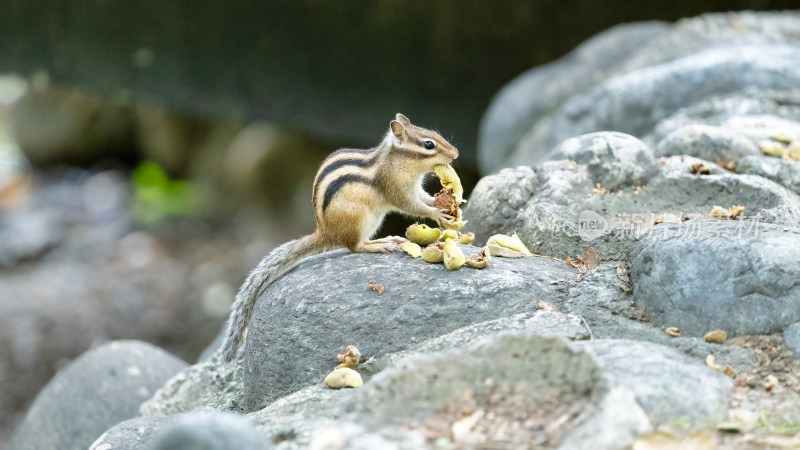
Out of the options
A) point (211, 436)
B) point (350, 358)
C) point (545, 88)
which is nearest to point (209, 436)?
point (211, 436)

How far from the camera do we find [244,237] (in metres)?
13.6

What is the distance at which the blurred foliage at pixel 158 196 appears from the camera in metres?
14.2

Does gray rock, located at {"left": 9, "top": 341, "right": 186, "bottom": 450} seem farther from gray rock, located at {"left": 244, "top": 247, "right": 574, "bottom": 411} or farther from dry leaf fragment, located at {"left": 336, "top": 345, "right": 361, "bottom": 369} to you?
dry leaf fragment, located at {"left": 336, "top": 345, "right": 361, "bottom": 369}

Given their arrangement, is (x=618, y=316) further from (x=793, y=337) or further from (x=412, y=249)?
(x=412, y=249)

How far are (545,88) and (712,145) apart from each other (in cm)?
417

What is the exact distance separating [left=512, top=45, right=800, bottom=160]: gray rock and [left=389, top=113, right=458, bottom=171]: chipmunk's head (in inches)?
119

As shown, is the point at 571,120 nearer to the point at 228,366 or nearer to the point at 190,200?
the point at 228,366

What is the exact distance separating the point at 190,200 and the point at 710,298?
467 inches

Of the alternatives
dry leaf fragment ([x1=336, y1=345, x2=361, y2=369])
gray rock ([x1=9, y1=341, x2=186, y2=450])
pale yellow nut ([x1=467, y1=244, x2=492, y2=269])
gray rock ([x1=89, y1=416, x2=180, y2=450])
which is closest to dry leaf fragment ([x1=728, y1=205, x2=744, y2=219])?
pale yellow nut ([x1=467, y1=244, x2=492, y2=269])

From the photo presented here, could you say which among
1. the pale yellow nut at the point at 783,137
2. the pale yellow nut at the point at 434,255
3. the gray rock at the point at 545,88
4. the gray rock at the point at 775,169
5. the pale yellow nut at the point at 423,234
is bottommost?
the gray rock at the point at 775,169

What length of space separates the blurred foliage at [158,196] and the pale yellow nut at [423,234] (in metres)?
10.3

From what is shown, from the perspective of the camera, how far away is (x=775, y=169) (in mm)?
5023

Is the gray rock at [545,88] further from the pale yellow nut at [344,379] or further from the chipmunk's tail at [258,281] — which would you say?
the pale yellow nut at [344,379]

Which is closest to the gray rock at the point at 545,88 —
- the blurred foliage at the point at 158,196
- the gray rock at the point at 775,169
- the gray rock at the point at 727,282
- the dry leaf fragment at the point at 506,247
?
the gray rock at the point at 775,169
